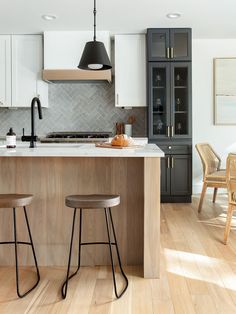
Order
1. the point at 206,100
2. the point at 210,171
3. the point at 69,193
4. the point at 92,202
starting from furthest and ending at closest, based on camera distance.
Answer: the point at 206,100, the point at 210,171, the point at 69,193, the point at 92,202

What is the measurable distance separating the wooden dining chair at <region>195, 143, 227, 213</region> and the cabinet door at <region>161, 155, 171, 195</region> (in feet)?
1.73

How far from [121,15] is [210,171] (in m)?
2.21

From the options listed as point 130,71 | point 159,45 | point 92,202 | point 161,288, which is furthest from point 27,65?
point 161,288

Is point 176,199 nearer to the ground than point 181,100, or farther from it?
nearer to the ground

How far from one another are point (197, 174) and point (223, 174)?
128 cm

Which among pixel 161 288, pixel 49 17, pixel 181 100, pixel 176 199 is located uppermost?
pixel 49 17

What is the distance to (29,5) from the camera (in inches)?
174

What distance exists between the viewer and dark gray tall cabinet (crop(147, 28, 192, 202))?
5.37 m

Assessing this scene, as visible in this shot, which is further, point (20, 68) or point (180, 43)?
point (20, 68)

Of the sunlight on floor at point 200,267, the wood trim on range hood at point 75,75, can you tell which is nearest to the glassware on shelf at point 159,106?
the wood trim on range hood at point 75,75

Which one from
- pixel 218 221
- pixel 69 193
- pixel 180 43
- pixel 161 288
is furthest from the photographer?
pixel 180 43

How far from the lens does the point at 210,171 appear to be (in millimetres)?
5043

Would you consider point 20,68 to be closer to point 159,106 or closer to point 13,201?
point 159,106

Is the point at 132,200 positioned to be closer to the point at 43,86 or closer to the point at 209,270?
the point at 209,270
